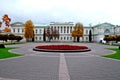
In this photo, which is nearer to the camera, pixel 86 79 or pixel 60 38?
pixel 86 79

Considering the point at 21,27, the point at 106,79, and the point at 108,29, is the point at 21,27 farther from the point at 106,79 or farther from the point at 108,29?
the point at 106,79

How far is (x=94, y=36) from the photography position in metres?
102

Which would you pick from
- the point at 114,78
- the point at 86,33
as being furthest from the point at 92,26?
the point at 114,78

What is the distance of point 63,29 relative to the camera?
A: 10462 cm

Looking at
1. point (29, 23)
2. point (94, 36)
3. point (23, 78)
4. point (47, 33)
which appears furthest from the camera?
point (94, 36)

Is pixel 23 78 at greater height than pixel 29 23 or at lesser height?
lesser

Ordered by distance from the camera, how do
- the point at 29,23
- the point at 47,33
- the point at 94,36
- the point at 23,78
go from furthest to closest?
1. the point at 94,36
2. the point at 47,33
3. the point at 29,23
4. the point at 23,78

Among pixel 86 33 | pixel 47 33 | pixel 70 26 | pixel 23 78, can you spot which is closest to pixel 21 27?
pixel 47 33

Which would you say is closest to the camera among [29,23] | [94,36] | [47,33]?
[29,23]

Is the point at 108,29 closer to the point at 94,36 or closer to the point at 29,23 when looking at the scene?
the point at 94,36

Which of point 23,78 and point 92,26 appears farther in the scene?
point 92,26

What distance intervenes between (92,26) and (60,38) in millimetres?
21542

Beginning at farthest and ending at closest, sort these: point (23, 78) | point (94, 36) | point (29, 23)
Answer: point (94, 36), point (29, 23), point (23, 78)

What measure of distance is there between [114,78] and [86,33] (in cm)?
9804
